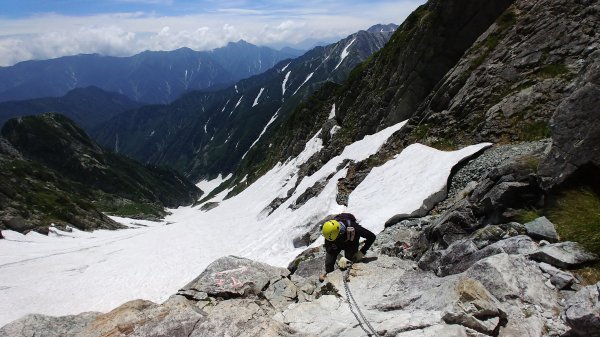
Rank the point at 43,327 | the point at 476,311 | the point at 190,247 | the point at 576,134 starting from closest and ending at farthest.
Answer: the point at 476,311, the point at 576,134, the point at 43,327, the point at 190,247

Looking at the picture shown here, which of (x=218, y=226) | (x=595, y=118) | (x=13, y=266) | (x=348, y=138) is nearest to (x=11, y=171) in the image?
(x=13, y=266)

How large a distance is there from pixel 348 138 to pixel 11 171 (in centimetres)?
13233

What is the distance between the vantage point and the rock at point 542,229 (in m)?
11.9

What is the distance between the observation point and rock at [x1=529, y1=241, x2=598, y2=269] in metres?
10.3

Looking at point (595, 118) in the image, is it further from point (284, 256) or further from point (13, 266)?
point (13, 266)

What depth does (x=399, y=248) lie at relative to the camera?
18172mm

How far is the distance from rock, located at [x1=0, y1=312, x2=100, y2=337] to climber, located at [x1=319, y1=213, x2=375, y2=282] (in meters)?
9.17

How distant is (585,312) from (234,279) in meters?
11.4

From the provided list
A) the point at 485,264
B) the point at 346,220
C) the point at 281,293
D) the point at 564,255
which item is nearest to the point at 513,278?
the point at 485,264

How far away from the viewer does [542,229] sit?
12.3 m

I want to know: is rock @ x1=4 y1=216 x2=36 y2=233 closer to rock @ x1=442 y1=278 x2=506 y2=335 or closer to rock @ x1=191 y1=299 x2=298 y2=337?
rock @ x1=191 y1=299 x2=298 y2=337

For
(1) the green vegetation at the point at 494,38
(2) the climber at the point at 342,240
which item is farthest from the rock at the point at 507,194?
(1) the green vegetation at the point at 494,38

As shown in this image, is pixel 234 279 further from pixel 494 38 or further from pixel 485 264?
pixel 494 38

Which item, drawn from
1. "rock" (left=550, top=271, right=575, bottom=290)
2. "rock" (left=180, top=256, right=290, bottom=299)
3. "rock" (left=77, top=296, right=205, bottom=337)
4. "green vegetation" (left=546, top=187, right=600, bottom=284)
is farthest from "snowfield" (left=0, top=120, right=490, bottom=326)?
"rock" (left=77, top=296, right=205, bottom=337)
